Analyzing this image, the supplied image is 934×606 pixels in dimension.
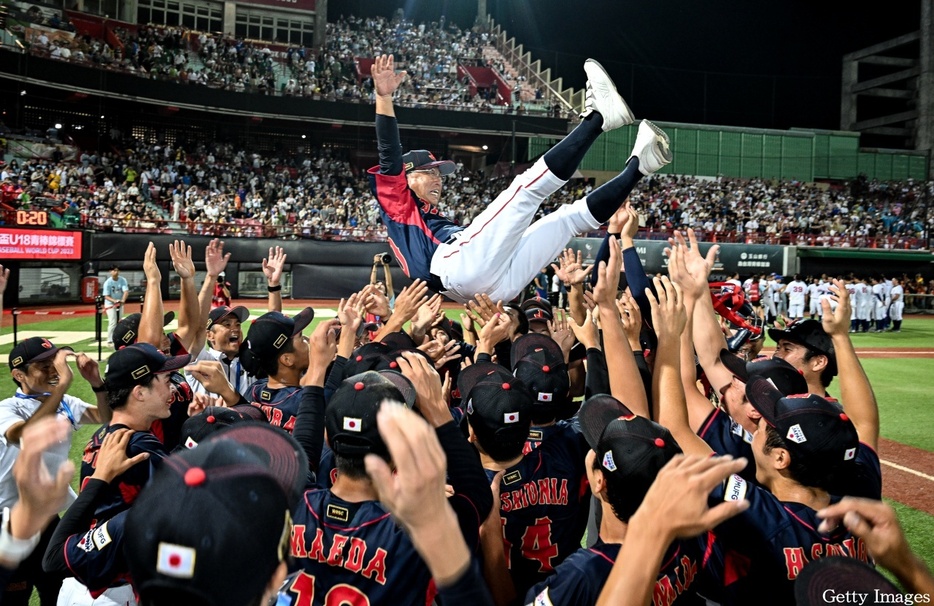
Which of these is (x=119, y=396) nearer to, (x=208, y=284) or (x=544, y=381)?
(x=544, y=381)

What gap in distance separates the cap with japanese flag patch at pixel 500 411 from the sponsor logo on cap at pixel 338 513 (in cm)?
79

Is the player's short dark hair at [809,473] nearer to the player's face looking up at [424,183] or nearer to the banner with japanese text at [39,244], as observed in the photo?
the player's face looking up at [424,183]

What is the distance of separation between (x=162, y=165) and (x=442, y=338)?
31.2 m

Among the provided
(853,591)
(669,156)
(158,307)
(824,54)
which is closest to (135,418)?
(158,307)

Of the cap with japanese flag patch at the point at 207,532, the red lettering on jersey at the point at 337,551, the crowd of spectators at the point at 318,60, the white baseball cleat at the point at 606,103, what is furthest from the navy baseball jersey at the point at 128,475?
the crowd of spectators at the point at 318,60

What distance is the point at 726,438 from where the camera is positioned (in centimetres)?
344

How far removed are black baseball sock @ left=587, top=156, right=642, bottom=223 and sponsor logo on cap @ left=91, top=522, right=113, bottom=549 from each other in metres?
3.59

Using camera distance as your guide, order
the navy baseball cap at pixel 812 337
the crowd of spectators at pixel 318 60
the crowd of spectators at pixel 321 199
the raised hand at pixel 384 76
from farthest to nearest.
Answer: the crowd of spectators at pixel 318 60
the crowd of spectators at pixel 321 199
the raised hand at pixel 384 76
the navy baseball cap at pixel 812 337

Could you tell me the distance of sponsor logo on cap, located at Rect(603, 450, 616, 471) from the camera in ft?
7.12

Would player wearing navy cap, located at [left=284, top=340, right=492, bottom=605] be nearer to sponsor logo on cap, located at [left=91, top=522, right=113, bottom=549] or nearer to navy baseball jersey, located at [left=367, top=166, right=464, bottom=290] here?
sponsor logo on cap, located at [left=91, top=522, right=113, bottom=549]

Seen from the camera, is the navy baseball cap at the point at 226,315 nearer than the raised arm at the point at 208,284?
No

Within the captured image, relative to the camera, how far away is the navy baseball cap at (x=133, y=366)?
334 cm

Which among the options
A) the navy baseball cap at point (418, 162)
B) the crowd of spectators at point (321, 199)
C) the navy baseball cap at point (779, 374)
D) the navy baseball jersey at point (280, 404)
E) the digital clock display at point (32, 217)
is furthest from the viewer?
the crowd of spectators at point (321, 199)

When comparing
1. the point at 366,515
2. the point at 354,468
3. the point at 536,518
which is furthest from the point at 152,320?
the point at 536,518
